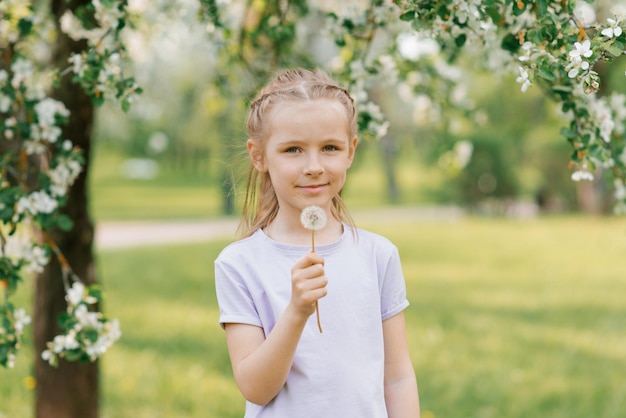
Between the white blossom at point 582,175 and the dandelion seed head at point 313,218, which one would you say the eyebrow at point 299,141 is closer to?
the dandelion seed head at point 313,218

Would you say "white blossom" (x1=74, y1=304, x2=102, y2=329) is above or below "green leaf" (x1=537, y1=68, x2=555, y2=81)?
below

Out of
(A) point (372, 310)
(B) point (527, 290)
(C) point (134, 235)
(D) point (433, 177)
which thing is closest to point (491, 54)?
(A) point (372, 310)

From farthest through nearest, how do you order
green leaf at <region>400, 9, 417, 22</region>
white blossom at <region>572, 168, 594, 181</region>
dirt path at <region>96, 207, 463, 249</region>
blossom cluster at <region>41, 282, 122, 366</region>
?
dirt path at <region>96, 207, 463, 249</region> < blossom cluster at <region>41, 282, 122, 366</region> < white blossom at <region>572, 168, 594, 181</region> < green leaf at <region>400, 9, 417, 22</region>

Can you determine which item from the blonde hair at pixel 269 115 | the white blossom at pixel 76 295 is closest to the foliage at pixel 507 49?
the blonde hair at pixel 269 115

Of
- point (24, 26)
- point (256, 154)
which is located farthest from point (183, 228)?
point (256, 154)

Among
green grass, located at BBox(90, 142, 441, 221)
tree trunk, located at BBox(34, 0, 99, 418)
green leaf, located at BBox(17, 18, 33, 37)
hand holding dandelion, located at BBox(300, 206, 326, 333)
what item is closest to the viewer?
hand holding dandelion, located at BBox(300, 206, 326, 333)

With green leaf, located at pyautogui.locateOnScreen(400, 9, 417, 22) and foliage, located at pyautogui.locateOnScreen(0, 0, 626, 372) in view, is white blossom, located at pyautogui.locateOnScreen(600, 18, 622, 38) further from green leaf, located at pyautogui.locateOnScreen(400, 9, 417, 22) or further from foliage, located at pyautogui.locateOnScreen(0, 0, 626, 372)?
green leaf, located at pyautogui.locateOnScreen(400, 9, 417, 22)

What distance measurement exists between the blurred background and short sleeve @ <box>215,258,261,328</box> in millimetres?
358

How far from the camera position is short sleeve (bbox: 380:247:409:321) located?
2133 millimetres

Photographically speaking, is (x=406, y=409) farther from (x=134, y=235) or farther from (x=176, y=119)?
(x=176, y=119)

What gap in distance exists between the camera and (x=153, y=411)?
197 inches

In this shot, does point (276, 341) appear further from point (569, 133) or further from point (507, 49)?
point (507, 49)

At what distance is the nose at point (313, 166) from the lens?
1932 millimetres

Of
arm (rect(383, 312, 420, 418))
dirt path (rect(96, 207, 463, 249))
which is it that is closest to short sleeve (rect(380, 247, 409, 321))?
arm (rect(383, 312, 420, 418))
